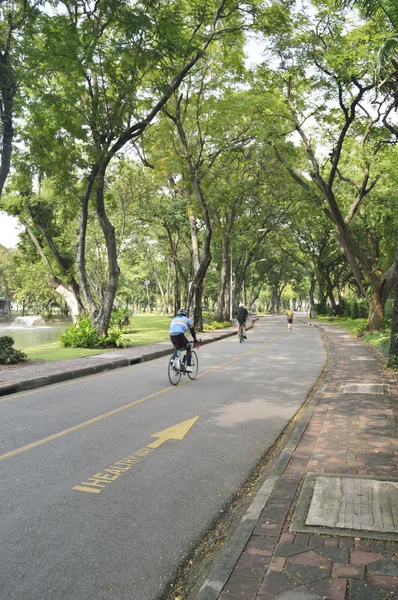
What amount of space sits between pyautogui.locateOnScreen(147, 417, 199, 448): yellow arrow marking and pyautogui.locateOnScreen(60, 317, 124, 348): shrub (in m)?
12.2

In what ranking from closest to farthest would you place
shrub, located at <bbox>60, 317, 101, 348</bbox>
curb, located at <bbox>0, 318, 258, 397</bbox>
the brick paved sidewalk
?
the brick paved sidewalk < curb, located at <bbox>0, 318, 258, 397</bbox> < shrub, located at <bbox>60, 317, 101, 348</bbox>

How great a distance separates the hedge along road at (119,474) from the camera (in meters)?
3.24

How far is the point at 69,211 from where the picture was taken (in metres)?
26.5

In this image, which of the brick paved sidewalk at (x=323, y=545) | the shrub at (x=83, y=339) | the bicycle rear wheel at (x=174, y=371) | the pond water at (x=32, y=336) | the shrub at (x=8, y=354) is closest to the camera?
the brick paved sidewalk at (x=323, y=545)

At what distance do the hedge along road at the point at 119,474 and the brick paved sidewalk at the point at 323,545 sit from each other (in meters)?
0.52

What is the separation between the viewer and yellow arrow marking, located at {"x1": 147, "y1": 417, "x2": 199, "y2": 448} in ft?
20.3

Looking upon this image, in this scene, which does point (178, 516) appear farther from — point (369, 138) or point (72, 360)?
point (369, 138)

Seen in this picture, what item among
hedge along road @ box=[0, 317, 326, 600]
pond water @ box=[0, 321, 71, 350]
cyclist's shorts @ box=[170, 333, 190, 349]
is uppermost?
cyclist's shorts @ box=[170, 333, 190, 349]

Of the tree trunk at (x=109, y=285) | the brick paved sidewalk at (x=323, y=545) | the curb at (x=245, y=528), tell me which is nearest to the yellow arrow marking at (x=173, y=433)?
the curb at (x=245, y=528)

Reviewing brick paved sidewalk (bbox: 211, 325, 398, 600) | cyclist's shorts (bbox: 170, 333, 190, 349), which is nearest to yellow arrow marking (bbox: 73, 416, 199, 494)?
brick paved sidewalk (bbox: 211, 325, 398, 600)

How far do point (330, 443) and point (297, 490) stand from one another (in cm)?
165

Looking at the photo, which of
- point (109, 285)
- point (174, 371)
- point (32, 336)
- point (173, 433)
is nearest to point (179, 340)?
point (174, 371)

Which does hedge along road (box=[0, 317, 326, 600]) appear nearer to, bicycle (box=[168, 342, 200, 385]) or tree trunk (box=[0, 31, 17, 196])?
bicycle (box=[168, 342, 200, 385])

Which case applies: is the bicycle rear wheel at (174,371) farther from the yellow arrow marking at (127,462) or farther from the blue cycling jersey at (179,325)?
the yellow arrow marking at (127,462)
